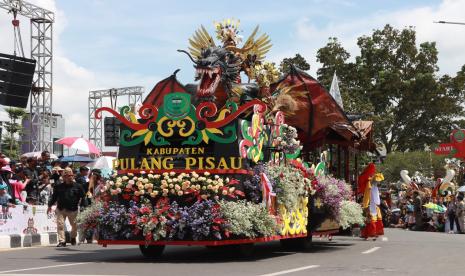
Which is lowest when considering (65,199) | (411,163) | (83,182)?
(65,199)

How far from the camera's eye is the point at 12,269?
11648mm

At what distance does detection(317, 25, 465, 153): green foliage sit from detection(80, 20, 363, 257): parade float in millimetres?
39944

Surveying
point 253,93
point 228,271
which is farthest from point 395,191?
point 228,271

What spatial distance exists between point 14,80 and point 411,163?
40255 mm

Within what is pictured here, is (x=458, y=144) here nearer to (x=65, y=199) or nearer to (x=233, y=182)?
(x=65, y=199)

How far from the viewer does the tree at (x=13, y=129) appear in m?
63.1

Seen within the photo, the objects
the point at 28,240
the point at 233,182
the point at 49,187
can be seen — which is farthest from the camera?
the point at 49,187

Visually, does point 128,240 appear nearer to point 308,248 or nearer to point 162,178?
point 162,178

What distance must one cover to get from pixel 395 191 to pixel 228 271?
38898mm

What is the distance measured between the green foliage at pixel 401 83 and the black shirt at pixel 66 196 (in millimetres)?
37179

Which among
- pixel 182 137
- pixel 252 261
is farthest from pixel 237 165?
pixel 252 261

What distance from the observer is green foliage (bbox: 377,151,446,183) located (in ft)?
192

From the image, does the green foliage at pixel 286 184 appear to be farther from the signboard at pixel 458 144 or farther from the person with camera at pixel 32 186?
the signboard at pixel 458 144

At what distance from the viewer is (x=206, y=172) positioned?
12.7 metres
